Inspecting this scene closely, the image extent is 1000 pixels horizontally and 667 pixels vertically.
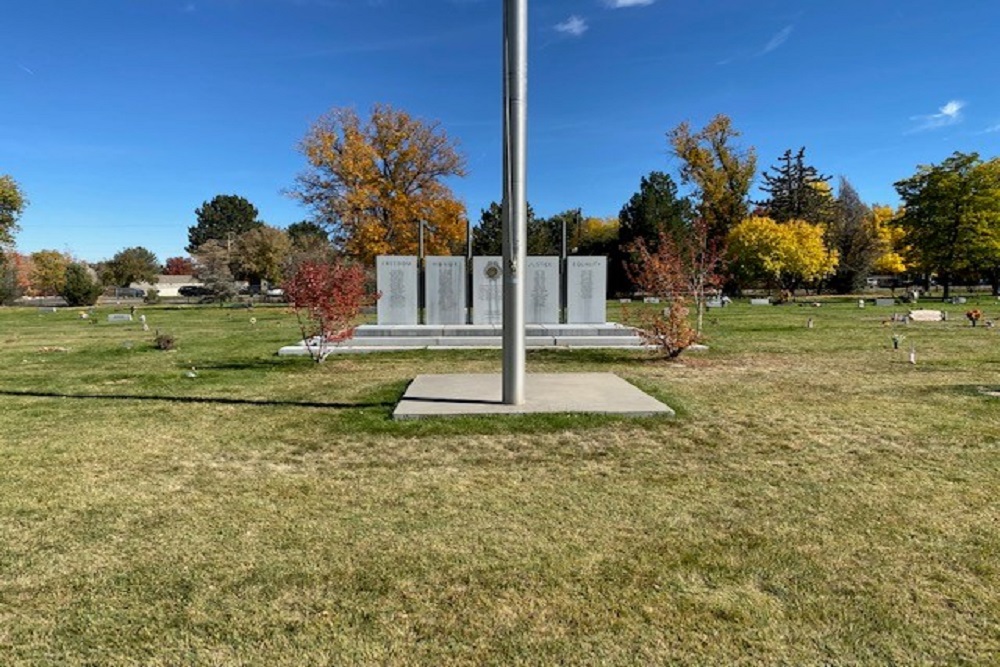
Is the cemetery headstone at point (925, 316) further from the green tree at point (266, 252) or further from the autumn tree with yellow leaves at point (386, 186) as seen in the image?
the green tree at point (266, 252)

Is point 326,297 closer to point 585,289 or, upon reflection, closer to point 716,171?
point 585,289

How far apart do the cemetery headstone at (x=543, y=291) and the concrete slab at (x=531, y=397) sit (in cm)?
796

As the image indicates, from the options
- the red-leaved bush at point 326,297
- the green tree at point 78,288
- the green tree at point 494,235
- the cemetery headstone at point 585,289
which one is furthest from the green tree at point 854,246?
the green tree at point 78,288

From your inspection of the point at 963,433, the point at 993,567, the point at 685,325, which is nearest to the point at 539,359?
the point at 685,325

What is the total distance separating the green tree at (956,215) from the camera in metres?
39.6

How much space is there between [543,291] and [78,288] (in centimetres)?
3646

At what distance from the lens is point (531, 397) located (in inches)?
314

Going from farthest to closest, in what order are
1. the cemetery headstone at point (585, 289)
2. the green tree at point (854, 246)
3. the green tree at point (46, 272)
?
the green tree at point (854, 246), the green tree at point (46, 272), the cemetery headstone at point (585, 289)

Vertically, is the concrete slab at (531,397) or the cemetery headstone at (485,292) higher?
the cemetery headstone at (485,292)

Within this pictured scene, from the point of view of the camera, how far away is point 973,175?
133ft

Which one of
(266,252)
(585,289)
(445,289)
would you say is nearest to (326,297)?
(445,289)

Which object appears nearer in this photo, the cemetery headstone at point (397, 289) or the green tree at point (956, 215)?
the cemetery headstone at point (397, 289)

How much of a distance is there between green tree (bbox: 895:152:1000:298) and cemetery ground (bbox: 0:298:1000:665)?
40.0m

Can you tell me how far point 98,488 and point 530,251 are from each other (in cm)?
3398
